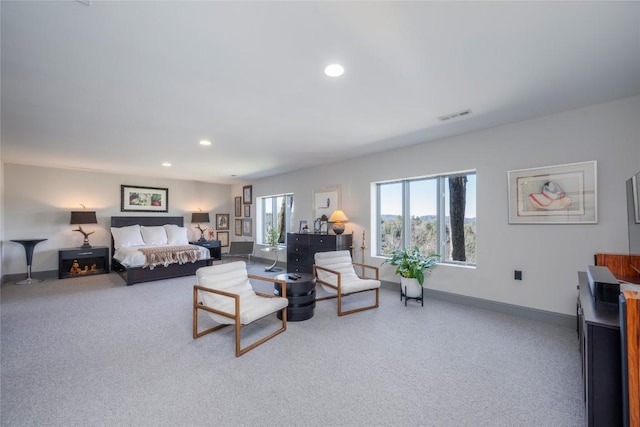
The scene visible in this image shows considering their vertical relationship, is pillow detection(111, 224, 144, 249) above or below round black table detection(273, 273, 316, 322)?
above

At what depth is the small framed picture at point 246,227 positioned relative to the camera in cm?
885

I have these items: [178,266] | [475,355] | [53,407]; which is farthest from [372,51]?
[178,266]

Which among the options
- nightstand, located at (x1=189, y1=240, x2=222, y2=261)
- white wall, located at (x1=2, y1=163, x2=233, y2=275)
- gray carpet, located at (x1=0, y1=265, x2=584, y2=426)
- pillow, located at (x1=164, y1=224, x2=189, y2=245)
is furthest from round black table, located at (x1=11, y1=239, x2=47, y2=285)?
nightstand, located at (x1=189, y1=240, x2=222, y2=261)

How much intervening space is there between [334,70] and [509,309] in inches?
147

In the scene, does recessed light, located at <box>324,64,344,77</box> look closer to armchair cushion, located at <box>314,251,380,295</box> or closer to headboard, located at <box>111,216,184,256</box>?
armchair cushion, located at <box>314,251,380,295</box>

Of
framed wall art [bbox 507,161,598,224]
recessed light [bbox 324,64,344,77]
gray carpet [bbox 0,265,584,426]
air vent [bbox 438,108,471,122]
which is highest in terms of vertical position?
recessed light [bbox 324,64,344,77]

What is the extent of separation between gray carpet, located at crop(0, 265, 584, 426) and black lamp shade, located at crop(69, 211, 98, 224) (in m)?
3.06

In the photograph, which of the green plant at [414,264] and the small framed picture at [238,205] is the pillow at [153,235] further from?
the green plant at [414,264]

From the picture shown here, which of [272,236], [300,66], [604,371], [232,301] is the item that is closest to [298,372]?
[232,301]

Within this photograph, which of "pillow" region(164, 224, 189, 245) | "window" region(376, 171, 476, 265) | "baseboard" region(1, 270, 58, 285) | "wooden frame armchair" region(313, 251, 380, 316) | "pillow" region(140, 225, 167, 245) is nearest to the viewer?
A: "wooden frame armchair" region(313, 251, 380, 316)

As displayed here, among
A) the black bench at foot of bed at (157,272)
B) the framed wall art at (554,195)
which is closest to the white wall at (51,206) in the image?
the black bench at foot of bed at (157,272)

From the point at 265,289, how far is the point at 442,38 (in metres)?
4.56

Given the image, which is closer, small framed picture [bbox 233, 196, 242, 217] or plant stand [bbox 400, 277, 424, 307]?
plant stand [bbox 400, 277, 424, 307]

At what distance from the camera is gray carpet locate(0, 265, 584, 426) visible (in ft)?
6.14
